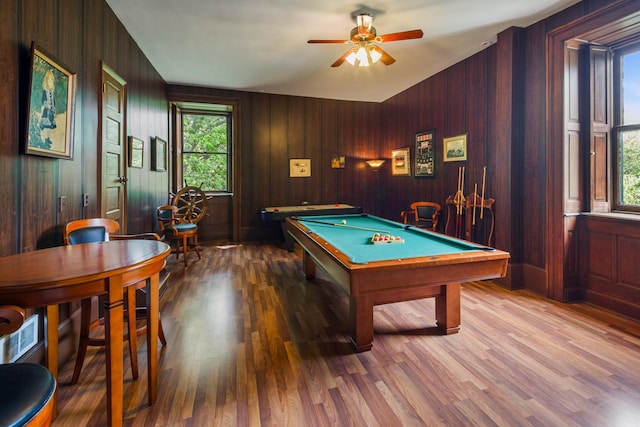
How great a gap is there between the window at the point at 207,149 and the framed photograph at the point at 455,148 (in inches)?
165

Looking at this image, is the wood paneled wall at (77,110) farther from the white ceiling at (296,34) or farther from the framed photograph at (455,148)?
the framed photograph at (455,148)

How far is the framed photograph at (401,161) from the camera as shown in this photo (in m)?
5.96

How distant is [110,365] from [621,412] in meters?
2.55

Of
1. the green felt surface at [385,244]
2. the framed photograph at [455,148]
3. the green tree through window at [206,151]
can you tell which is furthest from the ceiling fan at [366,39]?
the green tree through window at [206,151]

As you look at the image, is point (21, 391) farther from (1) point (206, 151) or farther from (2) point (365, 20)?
(1) point (206, 151)

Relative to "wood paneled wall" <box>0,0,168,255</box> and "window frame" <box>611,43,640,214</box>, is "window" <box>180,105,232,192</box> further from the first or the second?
"window frame" <box>611,43,640,214</box>

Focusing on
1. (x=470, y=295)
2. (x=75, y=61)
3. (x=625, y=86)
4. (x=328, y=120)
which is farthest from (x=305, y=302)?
(x=328, y=120)

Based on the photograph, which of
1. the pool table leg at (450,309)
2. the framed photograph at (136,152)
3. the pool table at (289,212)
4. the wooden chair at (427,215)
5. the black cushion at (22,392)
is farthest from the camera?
the pool table at (289,212)

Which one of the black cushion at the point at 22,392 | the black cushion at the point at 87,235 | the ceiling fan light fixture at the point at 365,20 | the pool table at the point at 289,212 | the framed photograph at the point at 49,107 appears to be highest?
the ceiling fan light fixture at the point at 365,20

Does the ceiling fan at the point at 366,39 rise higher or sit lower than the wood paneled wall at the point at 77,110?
higher

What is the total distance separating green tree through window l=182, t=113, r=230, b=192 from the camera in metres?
6.35

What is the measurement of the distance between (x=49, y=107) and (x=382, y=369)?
2.78 meters

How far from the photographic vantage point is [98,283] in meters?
1.31

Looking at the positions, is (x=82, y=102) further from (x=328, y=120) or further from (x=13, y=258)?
(x=328, y=120)
